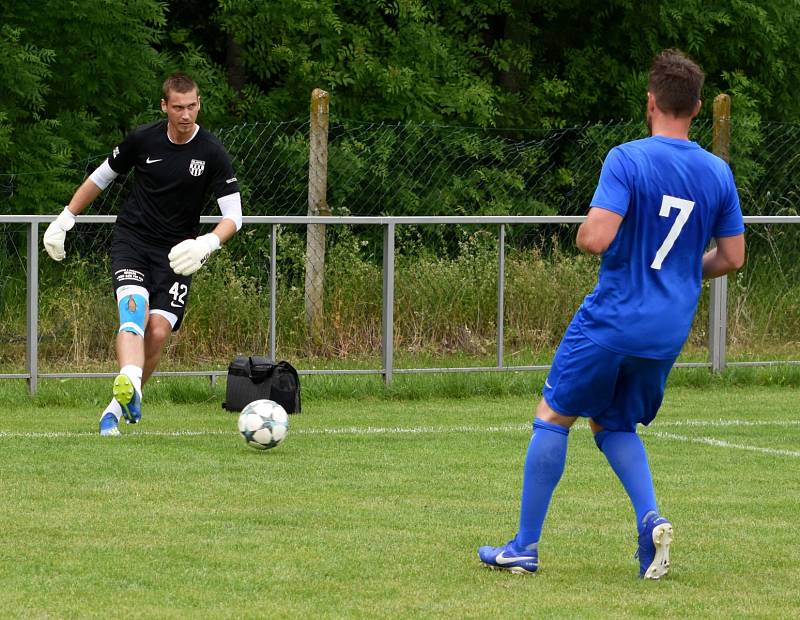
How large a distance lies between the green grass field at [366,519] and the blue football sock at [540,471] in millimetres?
220

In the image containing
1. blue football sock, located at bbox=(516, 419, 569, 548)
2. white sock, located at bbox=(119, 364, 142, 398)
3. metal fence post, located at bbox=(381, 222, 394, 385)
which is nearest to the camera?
blue football sock, located at bbox=(516, 419, 569, 548)

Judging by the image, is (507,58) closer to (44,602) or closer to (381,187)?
(381,187)

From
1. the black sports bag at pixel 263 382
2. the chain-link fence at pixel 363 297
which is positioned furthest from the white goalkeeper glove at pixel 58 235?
the chain-link fence at pixel 363 297

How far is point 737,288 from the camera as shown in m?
14.0

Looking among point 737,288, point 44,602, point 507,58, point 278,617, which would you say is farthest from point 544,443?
point 507,58

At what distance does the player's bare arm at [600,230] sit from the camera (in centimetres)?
538

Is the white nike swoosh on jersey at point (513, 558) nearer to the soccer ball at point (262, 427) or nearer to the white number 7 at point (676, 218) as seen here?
the white number 7 at point (676, 218)

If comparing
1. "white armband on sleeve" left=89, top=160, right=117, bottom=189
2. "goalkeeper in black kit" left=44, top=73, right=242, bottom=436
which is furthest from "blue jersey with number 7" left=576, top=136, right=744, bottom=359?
"white armband on sleeve" left=89, top=160, right=117, bottom=189

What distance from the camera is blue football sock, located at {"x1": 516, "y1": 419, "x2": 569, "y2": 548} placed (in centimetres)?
569

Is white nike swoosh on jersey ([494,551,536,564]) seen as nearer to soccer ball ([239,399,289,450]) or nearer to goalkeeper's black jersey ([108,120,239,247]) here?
soccer ball ([239,399,289,450])

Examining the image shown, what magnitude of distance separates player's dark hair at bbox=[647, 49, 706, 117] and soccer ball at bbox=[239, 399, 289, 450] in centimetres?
399

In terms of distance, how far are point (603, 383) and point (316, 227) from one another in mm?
7669

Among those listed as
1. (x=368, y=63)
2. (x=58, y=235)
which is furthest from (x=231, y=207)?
(x=368, y=63)

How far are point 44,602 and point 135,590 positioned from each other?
0.34m
